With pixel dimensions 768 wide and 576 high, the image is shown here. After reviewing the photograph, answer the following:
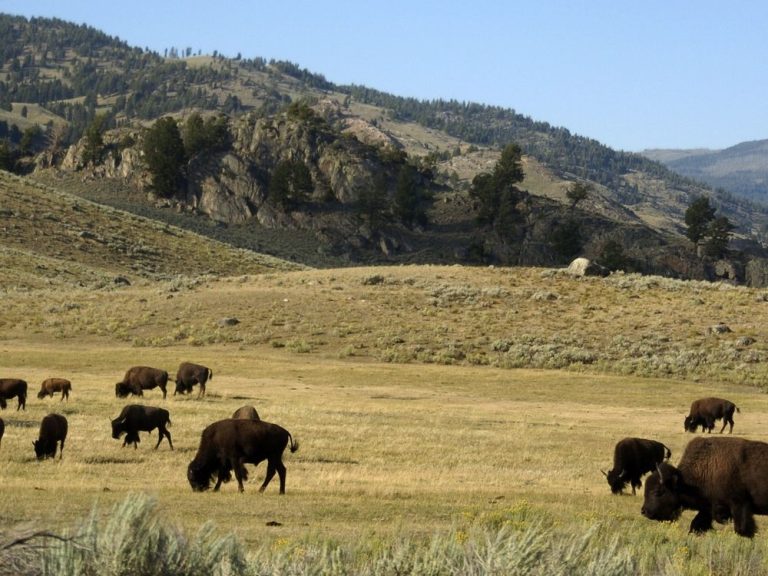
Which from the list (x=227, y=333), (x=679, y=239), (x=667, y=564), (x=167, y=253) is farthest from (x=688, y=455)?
(x=679, y=239)

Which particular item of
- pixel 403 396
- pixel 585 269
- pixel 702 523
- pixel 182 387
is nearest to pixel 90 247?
pixel 585 269

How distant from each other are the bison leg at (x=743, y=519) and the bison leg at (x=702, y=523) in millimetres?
475

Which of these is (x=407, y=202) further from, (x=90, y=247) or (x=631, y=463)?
(x=631, y=463)

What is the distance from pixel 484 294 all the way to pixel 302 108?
94.5 meters

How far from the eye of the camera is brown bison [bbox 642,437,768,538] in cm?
1389

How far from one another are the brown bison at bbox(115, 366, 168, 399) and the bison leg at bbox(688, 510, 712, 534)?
22723 millimetres

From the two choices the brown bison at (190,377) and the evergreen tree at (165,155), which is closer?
the brown bison at (190,377)

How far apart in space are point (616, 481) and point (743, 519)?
5.94 meters

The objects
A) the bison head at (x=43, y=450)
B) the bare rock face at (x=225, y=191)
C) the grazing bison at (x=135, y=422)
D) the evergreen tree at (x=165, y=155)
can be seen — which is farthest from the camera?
the bare rock face at (x=225, y=191)

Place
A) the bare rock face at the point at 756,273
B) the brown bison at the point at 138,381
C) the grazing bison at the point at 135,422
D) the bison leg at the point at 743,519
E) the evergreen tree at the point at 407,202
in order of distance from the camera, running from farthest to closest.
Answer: the evergreen tree at the point at 407,202, the bare rock face at the point at 756,273, the brown bison at the point at 138,381, the grazing bison at the point at 135,422, the bison leg at the point at 743,519

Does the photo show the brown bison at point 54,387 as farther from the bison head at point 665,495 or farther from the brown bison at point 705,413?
the bison head at point 665,495

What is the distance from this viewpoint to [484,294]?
6631 cm

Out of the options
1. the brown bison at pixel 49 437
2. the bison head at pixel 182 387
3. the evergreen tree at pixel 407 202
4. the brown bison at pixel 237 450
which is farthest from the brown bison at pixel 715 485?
the evergreen tree at pixel 407 202

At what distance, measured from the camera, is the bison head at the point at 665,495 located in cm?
1436
